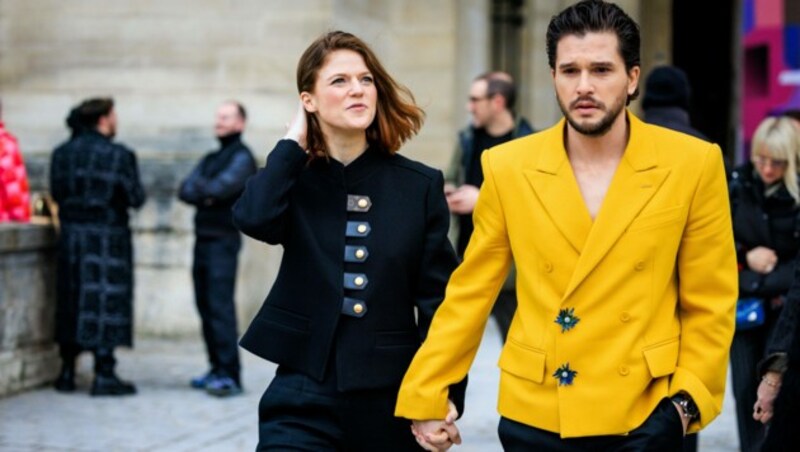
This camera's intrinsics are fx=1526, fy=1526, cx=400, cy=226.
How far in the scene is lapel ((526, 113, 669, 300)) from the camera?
3.73m

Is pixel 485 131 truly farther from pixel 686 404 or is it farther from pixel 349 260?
pixel 686 404

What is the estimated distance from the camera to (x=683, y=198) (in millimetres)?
3781

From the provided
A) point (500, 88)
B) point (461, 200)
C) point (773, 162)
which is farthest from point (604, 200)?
point (500, 88)

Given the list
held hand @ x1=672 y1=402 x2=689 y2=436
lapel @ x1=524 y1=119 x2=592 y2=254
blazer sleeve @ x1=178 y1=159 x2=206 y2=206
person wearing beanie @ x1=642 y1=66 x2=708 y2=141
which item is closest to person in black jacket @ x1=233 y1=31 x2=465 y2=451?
lapel @ x1=524 y1=119 x2=592 y2=254

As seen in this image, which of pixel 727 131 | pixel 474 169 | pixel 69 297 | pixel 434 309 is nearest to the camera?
pixel 434 309

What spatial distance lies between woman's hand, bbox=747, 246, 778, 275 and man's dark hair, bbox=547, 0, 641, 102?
3.07 m

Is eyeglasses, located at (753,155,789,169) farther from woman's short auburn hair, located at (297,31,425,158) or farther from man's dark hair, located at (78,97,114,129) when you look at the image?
man's dark hair, located at (78,97,114,129)

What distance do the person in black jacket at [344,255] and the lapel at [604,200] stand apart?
2.11ft

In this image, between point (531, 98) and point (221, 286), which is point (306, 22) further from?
point (531, 98)

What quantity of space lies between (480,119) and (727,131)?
12.8 metres

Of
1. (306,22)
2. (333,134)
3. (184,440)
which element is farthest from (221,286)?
(333,134)

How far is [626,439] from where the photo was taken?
3721 mm

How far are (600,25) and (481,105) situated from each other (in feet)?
14.0

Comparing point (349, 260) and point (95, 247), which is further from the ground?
point (349, 260)
